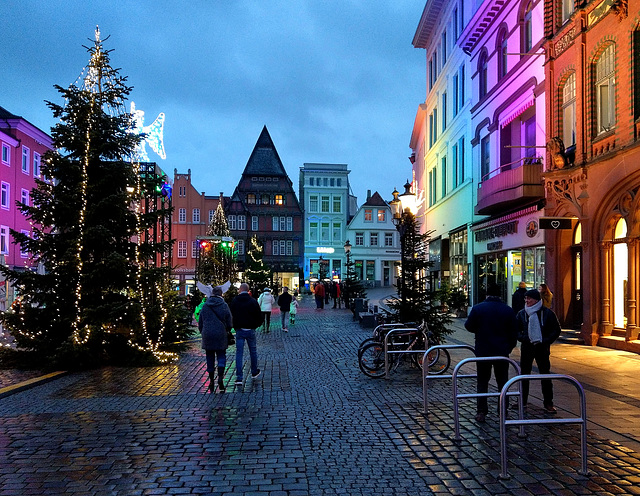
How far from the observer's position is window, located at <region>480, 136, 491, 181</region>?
27103mm

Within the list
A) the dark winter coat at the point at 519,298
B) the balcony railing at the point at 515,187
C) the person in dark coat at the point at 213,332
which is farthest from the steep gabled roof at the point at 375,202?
the person in dark coat at the point at 213,332

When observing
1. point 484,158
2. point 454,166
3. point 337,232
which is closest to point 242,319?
point 484,158

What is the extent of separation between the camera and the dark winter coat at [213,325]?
10461 millimetres

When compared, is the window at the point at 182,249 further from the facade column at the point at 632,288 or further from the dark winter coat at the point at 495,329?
the dark winter coat at the point at 495,329

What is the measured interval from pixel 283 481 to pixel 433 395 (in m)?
4.87

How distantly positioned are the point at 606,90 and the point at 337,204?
69.2 meters

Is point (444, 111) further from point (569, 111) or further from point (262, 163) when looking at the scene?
point (262, 163)

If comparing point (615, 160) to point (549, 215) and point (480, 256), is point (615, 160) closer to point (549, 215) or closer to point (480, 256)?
point (549, 215)

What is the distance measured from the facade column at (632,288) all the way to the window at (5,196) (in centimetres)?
4188

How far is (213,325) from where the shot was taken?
34.3 ft

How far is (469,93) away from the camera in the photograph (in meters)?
30.1

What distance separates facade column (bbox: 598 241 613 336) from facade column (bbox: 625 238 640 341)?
1.03 meters

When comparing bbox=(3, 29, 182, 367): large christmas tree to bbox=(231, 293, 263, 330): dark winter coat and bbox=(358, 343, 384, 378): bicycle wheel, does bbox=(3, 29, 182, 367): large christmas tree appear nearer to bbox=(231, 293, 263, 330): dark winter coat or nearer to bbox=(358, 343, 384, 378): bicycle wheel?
bbox=(231, 293, 263, 330): dark winter coat

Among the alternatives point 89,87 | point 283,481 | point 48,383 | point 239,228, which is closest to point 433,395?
point 283,481
